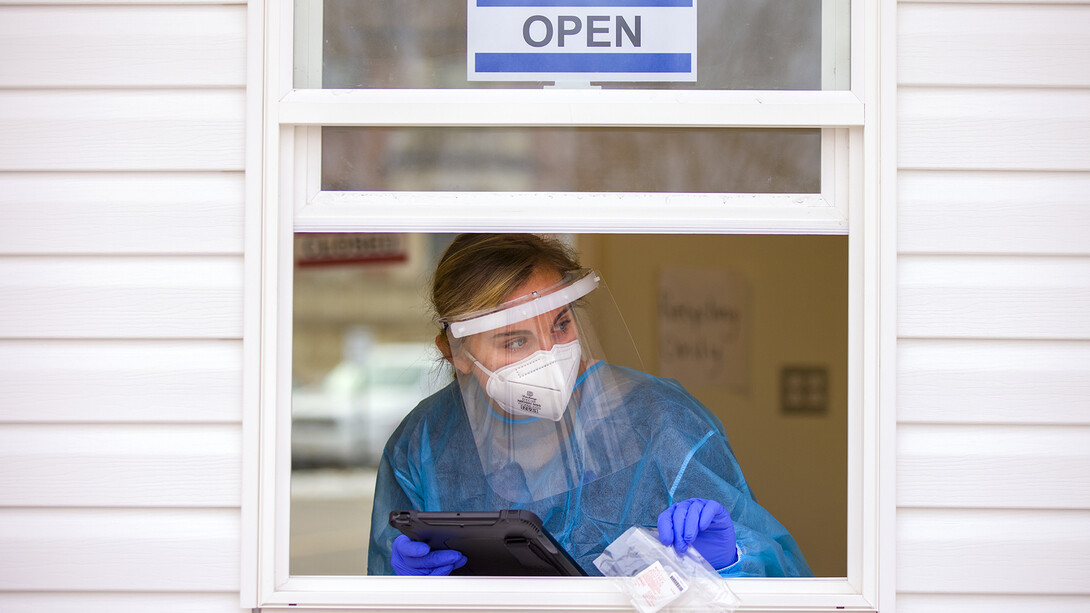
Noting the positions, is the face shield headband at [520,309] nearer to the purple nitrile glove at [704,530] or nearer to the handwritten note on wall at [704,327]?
the purple nitrile glove at [704,530]

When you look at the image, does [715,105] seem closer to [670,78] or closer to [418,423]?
[670,78]

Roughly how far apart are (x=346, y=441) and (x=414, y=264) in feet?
1.93

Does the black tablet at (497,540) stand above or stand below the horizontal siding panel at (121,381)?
below

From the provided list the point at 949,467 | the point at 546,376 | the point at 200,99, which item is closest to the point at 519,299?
the point at 546,376

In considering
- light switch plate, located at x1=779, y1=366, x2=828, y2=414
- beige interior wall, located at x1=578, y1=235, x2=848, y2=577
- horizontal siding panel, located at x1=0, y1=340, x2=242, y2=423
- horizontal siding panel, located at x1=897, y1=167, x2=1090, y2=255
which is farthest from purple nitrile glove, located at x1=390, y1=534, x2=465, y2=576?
light switch plate, located at x1=779, y1=366, x2=828, y2=414

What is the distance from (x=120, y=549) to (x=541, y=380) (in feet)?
2.97

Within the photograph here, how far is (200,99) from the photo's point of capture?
159 centimetres

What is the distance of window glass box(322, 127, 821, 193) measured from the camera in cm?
158

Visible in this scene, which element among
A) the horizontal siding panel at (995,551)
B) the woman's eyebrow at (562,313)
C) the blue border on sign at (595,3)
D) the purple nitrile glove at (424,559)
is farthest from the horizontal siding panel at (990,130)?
the purple nitrile glove at (424,559)

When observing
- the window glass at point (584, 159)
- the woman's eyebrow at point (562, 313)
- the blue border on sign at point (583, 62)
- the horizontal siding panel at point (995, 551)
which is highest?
the blue border on sign at point (583, 62)

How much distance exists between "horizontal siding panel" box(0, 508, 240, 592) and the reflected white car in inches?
9.8

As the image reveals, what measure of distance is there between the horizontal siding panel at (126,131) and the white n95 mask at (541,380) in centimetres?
74

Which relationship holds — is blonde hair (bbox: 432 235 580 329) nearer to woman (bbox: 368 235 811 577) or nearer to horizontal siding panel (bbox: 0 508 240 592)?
woman (bbox: 368 235 811 577)

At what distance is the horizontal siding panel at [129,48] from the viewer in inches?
62.8
